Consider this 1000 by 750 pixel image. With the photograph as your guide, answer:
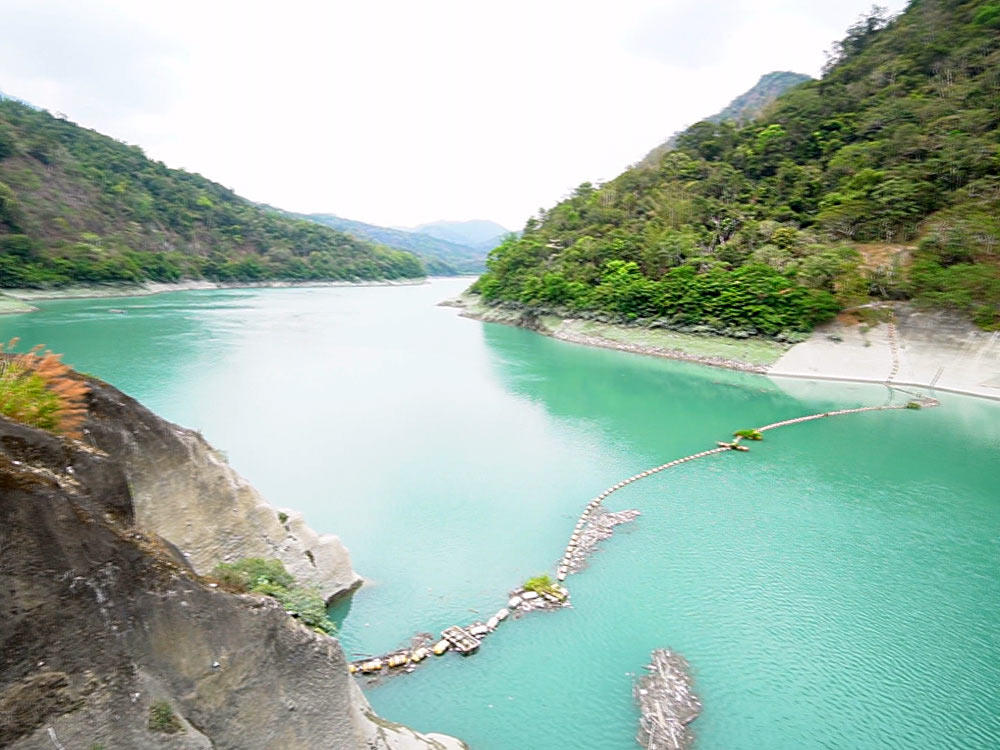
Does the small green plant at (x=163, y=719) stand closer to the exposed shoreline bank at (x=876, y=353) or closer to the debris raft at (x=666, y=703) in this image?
the debris raft at (x=666, y=703)

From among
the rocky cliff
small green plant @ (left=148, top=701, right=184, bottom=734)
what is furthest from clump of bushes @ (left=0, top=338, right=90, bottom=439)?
small green plant @ (left=148, top=701, right=184, bottom=734)

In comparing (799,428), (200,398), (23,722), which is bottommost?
(200,398)

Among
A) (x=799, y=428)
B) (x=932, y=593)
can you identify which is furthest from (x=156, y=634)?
(x=799, y=428)

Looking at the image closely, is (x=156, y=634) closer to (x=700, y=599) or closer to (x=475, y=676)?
(x=475, y=676)

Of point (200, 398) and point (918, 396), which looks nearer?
point (200, 398)

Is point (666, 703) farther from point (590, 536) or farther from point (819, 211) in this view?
point (819, 211)

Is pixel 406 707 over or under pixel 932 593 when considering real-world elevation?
under

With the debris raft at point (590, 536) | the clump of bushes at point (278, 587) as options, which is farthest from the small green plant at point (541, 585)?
the clump of bushes at point (278, 587)

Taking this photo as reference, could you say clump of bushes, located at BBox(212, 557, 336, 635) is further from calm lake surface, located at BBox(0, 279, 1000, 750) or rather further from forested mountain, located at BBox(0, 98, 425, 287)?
forested mountain, located at BBox(0, 98, 425, 287)
